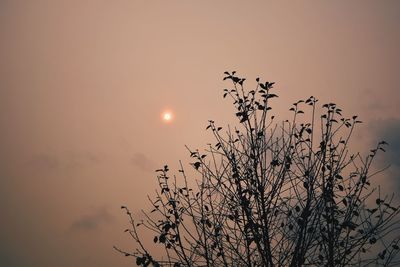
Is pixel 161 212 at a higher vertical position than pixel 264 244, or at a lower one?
higher

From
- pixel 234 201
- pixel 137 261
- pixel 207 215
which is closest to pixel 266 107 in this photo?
pixel 234 201

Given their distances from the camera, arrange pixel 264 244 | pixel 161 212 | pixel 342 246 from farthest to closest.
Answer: pixel 161 212 → pixel 342 246 → pixel 264 244

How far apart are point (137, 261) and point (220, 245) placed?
1.97 m

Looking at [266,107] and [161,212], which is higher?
[266,107]

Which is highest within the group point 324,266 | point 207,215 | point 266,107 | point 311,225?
point 266,107

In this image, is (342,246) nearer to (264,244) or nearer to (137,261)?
(264,244)

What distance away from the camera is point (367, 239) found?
31.8 feet

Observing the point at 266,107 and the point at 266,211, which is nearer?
the point at 266,211

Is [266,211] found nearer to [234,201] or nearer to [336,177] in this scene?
[234,201]

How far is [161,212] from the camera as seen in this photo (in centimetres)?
1066

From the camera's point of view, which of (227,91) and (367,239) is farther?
(227,91)

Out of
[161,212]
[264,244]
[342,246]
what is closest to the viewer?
[264,244]

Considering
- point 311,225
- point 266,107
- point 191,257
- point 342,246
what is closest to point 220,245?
point 191,257

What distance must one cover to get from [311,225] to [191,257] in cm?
286
